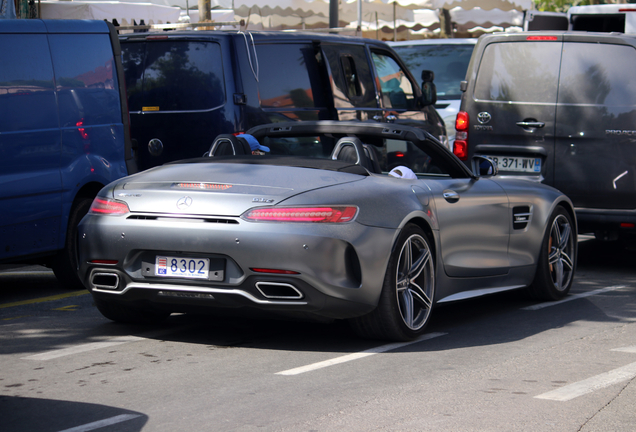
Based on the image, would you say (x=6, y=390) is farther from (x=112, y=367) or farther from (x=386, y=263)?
(x=386, y=263)

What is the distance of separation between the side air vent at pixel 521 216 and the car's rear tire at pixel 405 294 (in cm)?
125

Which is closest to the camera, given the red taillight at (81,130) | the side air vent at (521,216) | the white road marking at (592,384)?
the white road marking at (592,384)

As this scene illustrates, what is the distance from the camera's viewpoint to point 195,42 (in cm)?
963

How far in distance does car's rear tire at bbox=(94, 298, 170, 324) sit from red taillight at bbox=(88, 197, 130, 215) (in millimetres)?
645

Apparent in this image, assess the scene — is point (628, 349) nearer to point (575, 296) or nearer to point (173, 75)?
point (575, 296)

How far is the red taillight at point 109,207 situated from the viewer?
594 centimetres

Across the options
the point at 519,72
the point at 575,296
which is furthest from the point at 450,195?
the point at 519,72

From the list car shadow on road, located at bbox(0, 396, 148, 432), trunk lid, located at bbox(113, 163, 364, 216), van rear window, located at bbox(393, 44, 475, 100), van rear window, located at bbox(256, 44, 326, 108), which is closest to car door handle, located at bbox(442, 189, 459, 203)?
trunk lid, located at bbox(113, 163, 364, 216)

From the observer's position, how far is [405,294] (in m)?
6.18

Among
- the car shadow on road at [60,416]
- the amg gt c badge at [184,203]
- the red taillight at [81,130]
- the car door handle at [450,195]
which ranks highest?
the red taillight at [81,130]

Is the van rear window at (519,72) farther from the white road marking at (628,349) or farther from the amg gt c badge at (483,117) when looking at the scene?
the white road marking at (628,349)

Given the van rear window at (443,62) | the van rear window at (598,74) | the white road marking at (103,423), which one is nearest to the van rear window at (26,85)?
the white road marking at (103,423)

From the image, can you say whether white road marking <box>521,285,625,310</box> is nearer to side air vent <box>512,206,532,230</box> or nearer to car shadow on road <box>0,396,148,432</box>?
side air vent <box>512,206,532,230</box>

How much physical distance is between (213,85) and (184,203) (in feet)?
13.0
